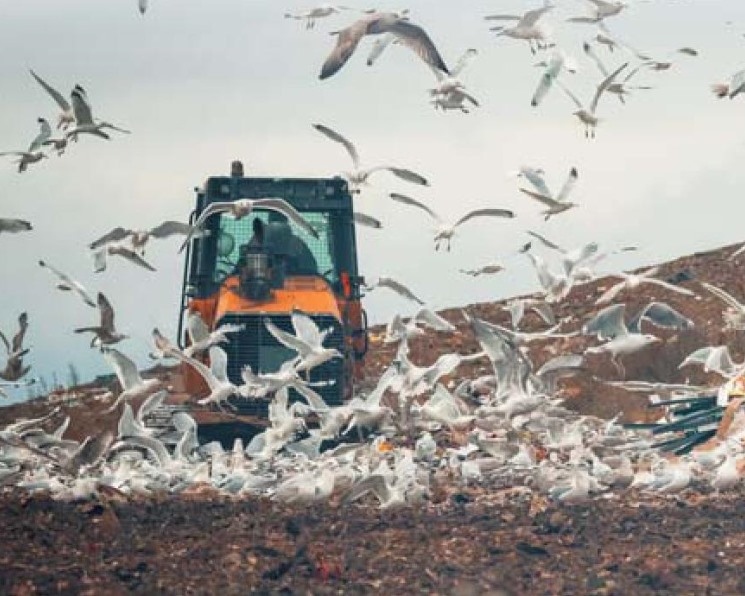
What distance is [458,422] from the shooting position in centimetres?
1602

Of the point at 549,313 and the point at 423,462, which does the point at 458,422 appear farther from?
the point at 549,313

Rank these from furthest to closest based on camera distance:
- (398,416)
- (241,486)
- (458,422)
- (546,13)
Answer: (398,416)
(546,13)
(458,422)
(241,486)

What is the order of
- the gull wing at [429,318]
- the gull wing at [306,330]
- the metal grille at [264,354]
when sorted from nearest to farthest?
the gull wing at [306,330] < the gull wing at [429,318] < the metal grille at [264,354]

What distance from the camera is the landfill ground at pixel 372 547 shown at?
11289mm

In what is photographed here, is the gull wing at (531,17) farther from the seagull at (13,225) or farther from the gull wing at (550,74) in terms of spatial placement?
the seagull at (13,225)

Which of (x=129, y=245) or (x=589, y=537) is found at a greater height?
(x=129, y=245)

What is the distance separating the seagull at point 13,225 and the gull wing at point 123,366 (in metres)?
1.37

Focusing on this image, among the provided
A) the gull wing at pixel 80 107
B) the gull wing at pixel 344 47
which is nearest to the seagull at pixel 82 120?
the gull wing at pixel 80 107

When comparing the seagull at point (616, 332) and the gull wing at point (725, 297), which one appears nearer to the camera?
the gull wing at point (725, 297)

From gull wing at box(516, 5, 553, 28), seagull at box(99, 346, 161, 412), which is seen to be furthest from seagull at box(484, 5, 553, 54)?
seagull at box(99, 346, 161, 412)

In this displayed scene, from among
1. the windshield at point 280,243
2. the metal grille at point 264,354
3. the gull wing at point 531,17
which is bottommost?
the metal grille at point 264,354

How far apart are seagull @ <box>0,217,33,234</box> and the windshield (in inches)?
135

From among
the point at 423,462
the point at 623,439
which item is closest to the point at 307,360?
the point at 423,462

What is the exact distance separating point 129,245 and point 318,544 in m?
4.78
